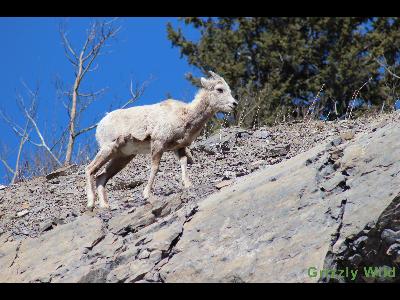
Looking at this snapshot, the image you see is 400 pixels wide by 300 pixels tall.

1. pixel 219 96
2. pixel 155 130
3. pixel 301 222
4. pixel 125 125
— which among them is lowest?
pixel 301 222

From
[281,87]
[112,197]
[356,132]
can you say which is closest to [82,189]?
[112,197]

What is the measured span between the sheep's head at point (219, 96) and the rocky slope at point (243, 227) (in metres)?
1.01

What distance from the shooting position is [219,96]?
12852 mm

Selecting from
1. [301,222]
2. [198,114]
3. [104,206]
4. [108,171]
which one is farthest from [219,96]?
[301,222]

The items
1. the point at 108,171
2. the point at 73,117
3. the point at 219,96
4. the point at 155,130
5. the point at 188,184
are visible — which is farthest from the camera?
the point at 73,117

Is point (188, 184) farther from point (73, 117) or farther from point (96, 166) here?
point (73, 117)

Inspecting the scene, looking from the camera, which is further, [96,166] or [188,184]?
[96,166]

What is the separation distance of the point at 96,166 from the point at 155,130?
1335 millimetres

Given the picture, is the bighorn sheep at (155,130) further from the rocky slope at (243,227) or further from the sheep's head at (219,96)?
the rocky slope at (243,227)

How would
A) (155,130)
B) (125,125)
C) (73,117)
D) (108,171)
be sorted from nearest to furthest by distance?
(155,130), (125,125), (108,171), (73,117)

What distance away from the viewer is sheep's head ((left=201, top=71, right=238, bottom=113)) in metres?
12.8

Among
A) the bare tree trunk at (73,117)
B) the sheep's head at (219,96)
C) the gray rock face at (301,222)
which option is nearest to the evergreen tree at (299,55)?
the bare tree trunk at (73,117)

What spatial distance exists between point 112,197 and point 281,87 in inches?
646
